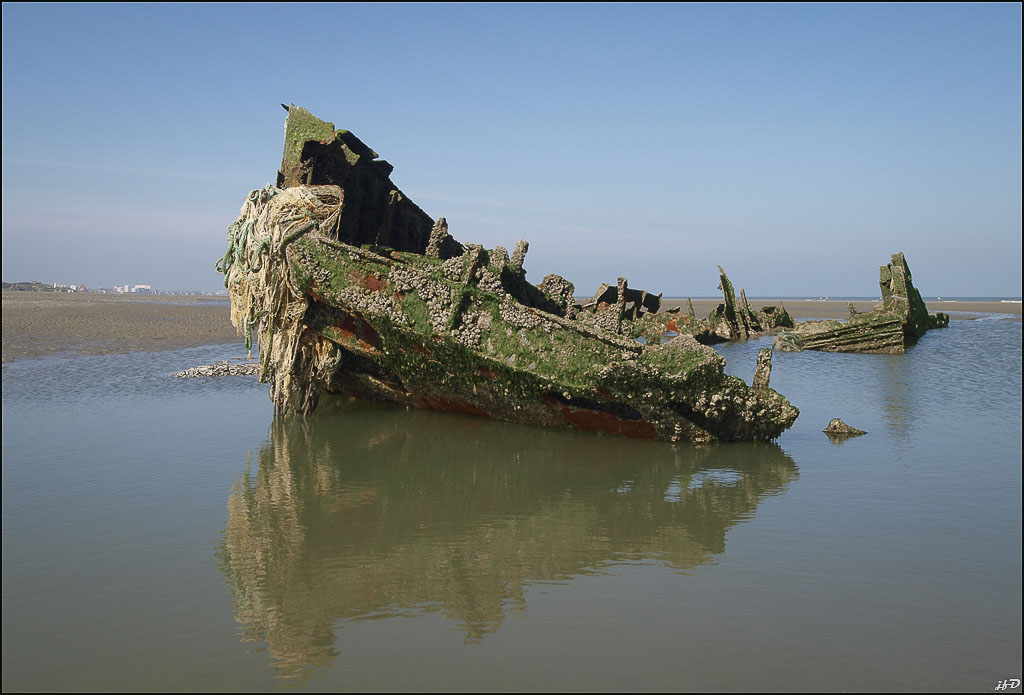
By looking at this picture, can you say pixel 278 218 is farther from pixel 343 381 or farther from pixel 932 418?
pixel 932 418

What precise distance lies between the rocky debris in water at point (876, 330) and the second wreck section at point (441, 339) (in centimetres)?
1441

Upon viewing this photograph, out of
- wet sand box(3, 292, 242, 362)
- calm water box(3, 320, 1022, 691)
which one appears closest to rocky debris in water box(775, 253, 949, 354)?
calm water box(3, 320, 1022, 691)

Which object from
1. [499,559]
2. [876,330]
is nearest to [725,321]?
[876,330]

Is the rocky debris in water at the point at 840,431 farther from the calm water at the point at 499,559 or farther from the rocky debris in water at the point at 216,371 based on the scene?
the rocky debris in water at the point at 216,371

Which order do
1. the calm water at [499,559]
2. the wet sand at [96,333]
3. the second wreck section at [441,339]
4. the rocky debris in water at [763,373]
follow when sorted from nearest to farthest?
the calm water at [499,559], the second wreck section at [441,339], the rocky debris in water at [763,373], the wet sand at [96,333]

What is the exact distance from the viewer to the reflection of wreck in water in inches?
164

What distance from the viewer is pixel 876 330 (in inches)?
840

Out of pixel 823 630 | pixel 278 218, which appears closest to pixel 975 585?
pixel 823 630

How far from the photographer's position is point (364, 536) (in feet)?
17.2

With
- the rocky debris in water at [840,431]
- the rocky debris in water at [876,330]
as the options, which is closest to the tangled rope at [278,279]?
the rocky debris in water at [840,431]

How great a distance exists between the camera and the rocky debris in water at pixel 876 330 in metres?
21.3

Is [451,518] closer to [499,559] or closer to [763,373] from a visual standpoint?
[499,559]

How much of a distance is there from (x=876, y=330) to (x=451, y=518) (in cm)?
1944

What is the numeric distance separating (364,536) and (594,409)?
3.85 m
